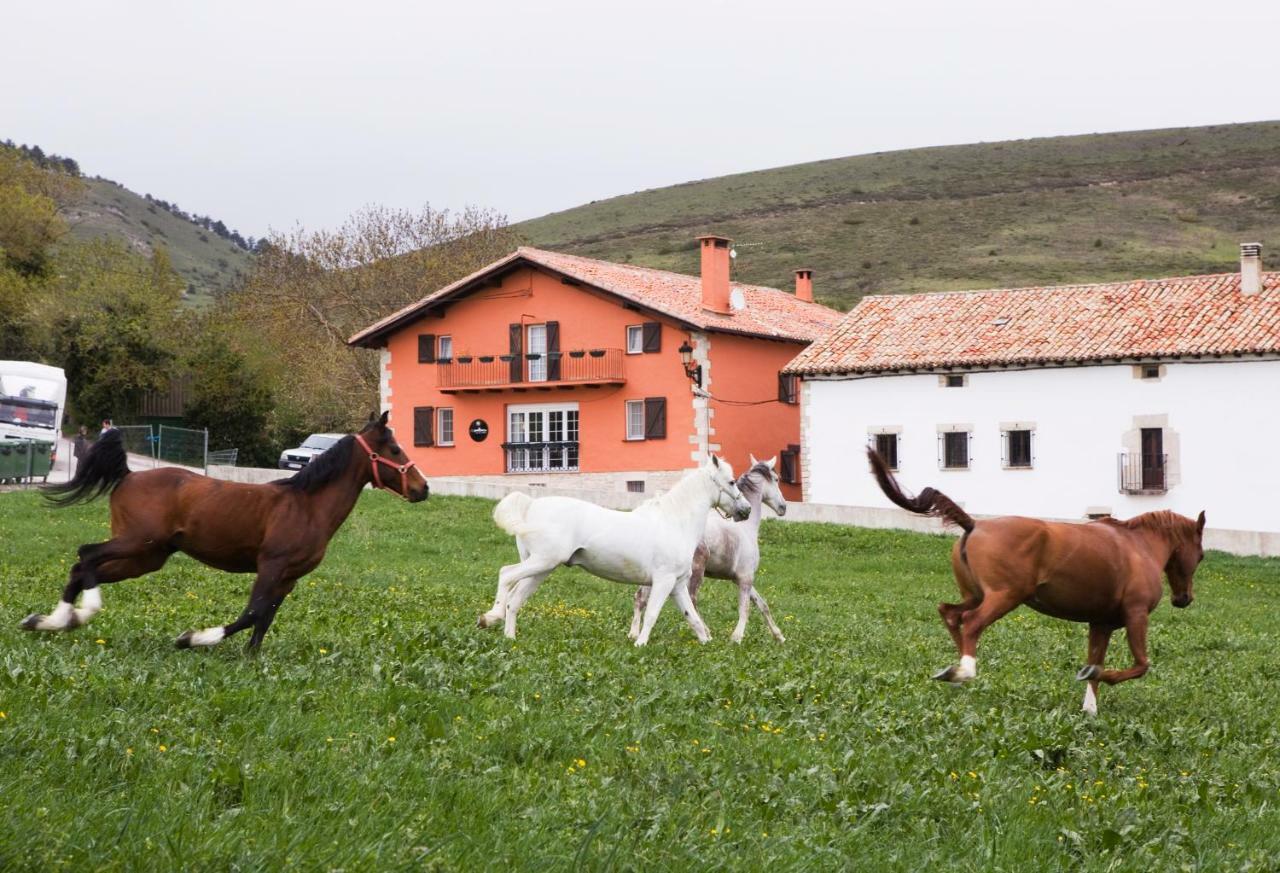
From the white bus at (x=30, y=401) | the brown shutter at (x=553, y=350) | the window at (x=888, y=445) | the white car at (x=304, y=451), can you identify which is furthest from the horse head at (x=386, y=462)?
the white car at (x=304, y=451)

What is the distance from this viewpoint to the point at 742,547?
54.9 ft

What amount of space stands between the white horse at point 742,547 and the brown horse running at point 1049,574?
439cm

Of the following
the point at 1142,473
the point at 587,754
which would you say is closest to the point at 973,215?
the point at 1142,473

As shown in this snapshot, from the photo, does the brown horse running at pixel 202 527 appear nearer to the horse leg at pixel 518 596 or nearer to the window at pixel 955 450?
the horse leg at pixel 518 596

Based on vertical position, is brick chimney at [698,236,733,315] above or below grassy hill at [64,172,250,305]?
below

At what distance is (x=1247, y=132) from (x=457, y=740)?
452 ft

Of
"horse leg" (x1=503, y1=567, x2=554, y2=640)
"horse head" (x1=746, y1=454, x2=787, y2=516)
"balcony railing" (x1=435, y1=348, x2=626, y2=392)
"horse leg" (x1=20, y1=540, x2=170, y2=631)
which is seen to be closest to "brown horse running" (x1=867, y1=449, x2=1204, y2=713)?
"horse leg" (x1=503, y1=567, x2=554, y2=640)

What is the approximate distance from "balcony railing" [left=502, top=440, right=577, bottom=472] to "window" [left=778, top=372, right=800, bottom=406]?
23.7 feet

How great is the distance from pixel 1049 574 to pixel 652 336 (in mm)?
38213

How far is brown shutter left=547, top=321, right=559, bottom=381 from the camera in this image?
51594 millimetres

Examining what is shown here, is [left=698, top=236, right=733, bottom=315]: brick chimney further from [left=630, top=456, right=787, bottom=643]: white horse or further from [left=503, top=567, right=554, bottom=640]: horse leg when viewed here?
[left=503, top=567, right=554, bottom=640]: horse leg

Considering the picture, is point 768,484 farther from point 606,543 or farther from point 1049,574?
point 1049,574

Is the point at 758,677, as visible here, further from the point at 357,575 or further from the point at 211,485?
the point at 357,575

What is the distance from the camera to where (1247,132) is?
433ft
